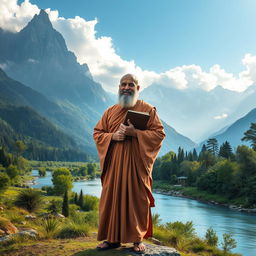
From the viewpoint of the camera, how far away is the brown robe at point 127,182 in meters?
5.39

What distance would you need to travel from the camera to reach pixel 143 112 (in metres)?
5.83

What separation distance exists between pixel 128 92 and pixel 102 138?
1.09 meters

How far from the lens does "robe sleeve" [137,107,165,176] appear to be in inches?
219

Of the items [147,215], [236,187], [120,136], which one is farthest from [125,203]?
[236,187]

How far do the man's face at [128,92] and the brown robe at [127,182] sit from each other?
7.4 inches

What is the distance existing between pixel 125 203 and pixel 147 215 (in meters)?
0.51

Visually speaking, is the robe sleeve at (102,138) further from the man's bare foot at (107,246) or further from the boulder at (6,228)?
the boulder at (6,228)

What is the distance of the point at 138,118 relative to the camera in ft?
18.1

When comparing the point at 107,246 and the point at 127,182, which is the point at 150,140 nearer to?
the point at 127,182

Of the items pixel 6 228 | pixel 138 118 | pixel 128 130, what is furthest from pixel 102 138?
pixel 6 228

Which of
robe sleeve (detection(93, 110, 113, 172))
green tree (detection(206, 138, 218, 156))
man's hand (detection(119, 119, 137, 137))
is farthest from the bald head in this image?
green tree (detection(206, 138, 218, 156))

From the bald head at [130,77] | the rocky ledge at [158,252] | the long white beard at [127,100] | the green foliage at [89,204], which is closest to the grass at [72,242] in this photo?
the rocky ledge at [158,252]

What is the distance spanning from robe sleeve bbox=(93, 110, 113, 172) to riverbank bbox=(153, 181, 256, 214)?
3903cm

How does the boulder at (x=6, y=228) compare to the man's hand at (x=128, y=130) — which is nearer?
the man's hand at (x=128, y=130)
